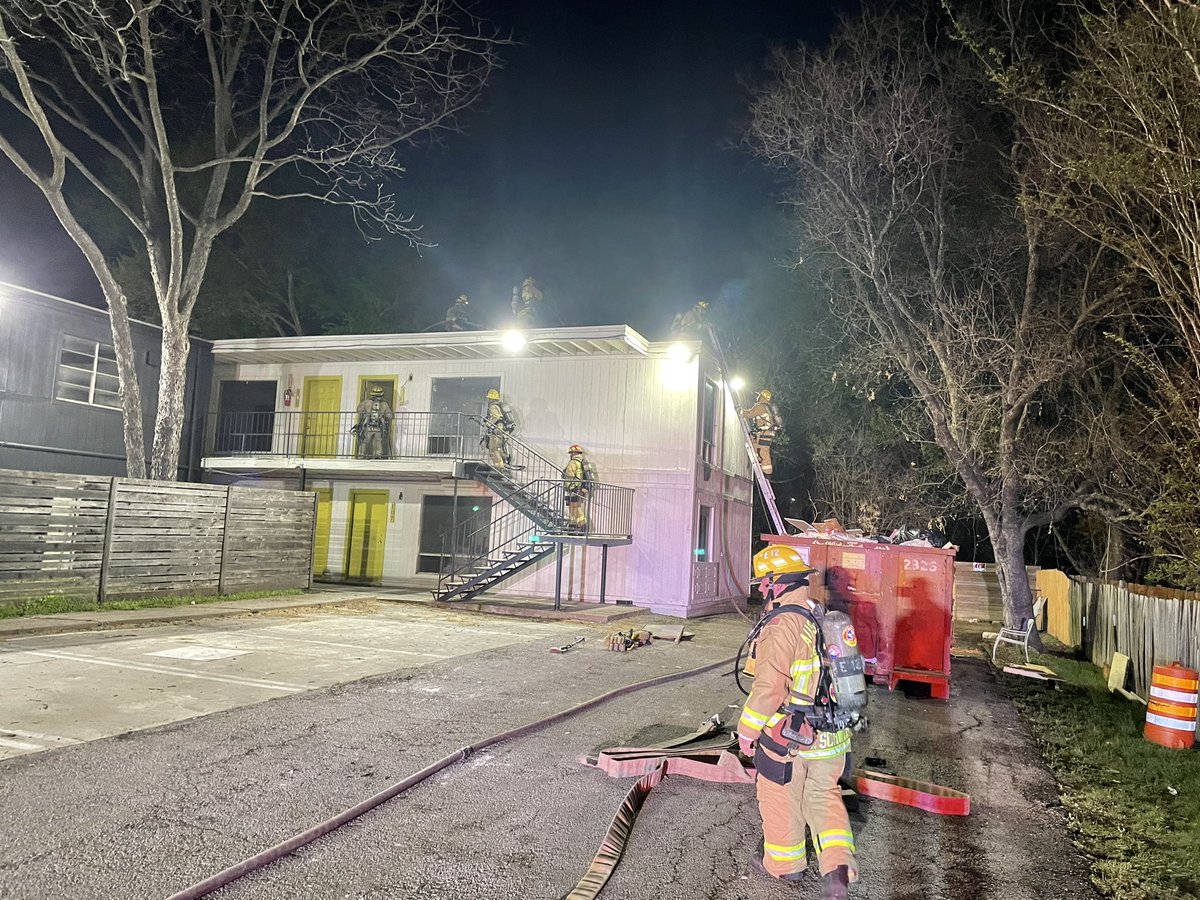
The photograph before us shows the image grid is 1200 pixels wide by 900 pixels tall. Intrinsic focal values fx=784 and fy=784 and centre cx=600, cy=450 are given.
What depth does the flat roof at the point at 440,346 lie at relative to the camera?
53.5 feet

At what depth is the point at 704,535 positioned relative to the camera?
58.6ft

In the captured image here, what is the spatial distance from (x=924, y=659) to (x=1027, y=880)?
4.80 m

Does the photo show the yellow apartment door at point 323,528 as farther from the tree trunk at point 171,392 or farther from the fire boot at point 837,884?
the fire boot at point 837,884

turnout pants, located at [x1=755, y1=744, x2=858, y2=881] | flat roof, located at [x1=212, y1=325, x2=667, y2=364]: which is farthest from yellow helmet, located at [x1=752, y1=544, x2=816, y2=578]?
flat roof, located at [x1=212, y1=325, x2=667, y2=364]

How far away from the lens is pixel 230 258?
2848cm

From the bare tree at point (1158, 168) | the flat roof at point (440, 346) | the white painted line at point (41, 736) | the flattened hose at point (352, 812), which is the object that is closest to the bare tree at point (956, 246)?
the bare tree at point (1158, 168)

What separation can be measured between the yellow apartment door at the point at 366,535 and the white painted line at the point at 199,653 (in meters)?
9.04

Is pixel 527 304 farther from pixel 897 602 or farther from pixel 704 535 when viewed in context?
pixel 897 602

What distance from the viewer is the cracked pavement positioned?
3.76 metres

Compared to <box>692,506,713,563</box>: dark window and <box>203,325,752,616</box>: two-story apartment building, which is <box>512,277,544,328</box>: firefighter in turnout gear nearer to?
<box>203,325,752,616</box>: two-story apartment building

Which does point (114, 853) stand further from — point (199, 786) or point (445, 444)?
point (445, 444)

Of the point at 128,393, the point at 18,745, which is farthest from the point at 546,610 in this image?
the point at 18,745

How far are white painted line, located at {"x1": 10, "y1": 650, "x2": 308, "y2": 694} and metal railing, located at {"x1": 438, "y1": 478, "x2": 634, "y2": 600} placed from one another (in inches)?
287

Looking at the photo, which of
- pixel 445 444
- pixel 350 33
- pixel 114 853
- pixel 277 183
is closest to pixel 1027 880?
pixel 114 853
